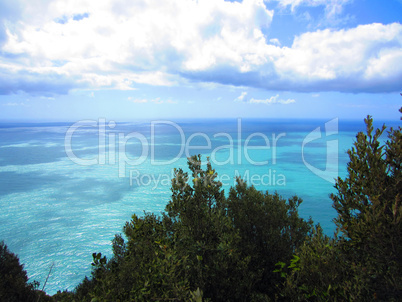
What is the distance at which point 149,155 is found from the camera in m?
75.5

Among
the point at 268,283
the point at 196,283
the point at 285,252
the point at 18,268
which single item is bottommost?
the point at 18,268

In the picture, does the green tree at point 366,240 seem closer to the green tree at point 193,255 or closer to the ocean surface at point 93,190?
the green tree at point 193,255

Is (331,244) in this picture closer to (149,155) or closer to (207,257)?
(207,257)

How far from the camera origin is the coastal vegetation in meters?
4.88

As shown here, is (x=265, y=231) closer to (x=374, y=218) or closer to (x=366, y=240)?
(x=366, y=240)

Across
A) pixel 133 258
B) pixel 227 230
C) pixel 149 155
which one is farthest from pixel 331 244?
pixel 149 155

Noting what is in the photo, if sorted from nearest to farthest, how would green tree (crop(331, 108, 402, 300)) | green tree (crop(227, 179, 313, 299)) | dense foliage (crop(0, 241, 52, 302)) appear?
green tree (crop(331, 108, 402, 300)) < green tree (crop(227, 179, 313, 299)) < dense foliage (crop(0, 241, 52, 302))

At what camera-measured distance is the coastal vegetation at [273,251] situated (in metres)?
4.88

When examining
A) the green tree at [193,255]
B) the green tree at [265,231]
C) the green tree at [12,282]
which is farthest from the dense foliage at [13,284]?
the green tree at [265,231]

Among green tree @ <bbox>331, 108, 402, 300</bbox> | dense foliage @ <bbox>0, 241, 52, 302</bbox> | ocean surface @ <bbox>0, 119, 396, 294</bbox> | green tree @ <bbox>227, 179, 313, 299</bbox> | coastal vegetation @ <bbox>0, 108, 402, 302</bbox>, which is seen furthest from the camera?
ocean surface @ <bbox>0, 119, 396, 294</bbox>

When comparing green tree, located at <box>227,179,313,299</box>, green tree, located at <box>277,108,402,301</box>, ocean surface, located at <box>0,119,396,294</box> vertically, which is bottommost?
ocean surface, located at <box>0,119,396,294</box>

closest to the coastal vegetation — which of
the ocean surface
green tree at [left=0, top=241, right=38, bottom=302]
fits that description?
green tree at [left=0, top=241, right=38, bottom=302]

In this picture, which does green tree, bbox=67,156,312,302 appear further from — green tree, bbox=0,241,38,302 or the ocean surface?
the ocean surface

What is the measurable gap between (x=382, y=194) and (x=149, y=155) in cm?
7326
